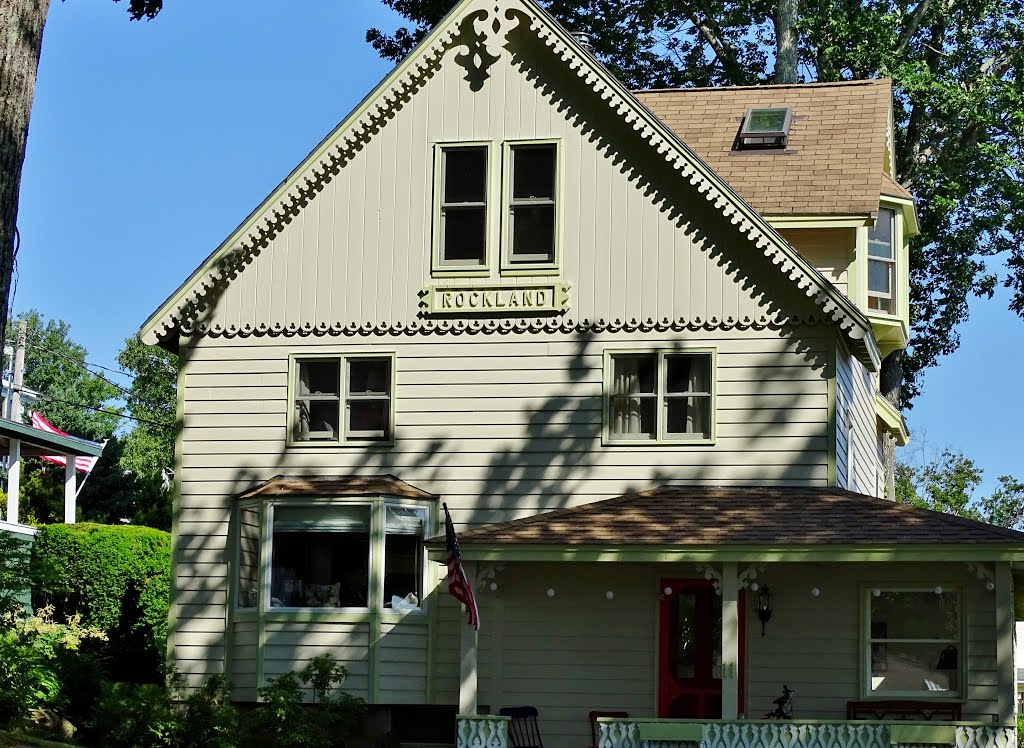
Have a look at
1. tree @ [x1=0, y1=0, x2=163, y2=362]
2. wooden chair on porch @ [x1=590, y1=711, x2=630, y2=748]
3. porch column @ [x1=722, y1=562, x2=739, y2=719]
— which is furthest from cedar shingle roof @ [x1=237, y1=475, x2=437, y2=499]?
tree @ [x1=0, y1=0, x2=163, y2=362]

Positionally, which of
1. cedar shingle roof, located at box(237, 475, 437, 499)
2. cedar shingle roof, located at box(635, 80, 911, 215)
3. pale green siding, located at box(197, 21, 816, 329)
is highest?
cedar shingle roof, located at box(635, 80, 911, 215)

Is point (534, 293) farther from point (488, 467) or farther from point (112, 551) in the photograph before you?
point (112, 551)

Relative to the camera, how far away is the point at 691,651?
822 inches

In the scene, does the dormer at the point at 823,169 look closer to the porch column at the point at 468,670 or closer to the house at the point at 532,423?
the house at the point at 532,423

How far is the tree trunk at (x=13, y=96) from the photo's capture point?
12867 mm

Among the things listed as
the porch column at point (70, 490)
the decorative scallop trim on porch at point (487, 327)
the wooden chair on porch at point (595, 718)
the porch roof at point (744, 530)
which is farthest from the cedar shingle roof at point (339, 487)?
the porch column at point (70, 490)

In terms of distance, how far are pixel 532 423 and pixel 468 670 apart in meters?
3.84

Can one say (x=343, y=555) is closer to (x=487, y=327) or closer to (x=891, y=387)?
(x=487, y=327)

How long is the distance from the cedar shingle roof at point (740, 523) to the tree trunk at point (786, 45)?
15378mm

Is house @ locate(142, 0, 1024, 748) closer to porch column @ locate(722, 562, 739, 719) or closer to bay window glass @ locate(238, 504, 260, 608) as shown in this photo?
bay window glass @ locate(238, 504, 260, 608)

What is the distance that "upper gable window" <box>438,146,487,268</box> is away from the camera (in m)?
22.4

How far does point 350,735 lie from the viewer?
2133cm

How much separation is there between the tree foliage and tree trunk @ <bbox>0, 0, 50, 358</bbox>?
71.3ft

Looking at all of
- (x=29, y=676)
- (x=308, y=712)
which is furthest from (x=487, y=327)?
(x=29, y=676)
